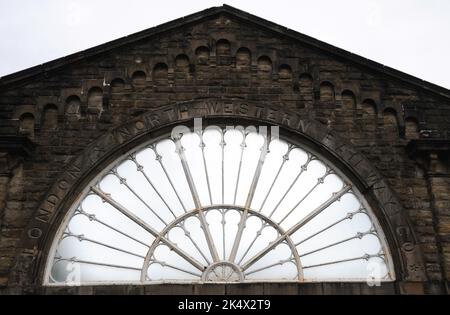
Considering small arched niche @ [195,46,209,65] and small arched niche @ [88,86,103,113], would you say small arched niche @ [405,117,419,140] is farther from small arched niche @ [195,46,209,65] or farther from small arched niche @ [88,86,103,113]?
small arched niche @ [88,86,103,113]

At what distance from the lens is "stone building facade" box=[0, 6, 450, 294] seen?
37.5ft

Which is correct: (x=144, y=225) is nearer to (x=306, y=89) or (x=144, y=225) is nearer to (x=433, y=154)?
(x=306, y=89)

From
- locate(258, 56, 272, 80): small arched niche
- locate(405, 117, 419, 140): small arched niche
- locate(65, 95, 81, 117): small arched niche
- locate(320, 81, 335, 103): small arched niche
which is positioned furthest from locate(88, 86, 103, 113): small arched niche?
locate(405, 117, 419, 140): small arched niche

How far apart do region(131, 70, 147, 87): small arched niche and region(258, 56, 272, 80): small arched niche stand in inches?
80.6

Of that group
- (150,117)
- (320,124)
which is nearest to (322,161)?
(320,124)

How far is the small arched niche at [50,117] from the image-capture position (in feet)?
41.2

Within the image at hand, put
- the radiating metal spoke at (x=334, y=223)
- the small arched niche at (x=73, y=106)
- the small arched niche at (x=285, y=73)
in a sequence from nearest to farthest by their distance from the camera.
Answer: the radiating metal spoke at (x=334, y=223) → the small arched niche at (x=73, y=106) → the small arched niche at (x=285, y=73)

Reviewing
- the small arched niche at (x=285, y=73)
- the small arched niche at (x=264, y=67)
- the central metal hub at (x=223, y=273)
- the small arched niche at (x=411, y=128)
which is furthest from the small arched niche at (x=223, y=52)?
the central metal hub at (x=223, y=273)

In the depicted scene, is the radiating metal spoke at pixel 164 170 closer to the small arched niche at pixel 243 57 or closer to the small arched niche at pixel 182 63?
the small arched niche at pixel 182 63

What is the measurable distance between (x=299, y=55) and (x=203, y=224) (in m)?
3.67

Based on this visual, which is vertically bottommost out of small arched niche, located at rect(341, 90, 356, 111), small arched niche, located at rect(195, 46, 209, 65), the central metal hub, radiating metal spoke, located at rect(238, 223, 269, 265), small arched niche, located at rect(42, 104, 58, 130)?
the central metal hub

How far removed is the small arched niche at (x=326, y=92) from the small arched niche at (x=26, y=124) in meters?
4.99

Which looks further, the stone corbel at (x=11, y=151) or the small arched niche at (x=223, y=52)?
the small arched niche at (x=223, y=52)

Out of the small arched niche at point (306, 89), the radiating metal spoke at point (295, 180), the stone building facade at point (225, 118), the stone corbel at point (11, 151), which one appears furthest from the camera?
the small arched niche at point (306, 89)
